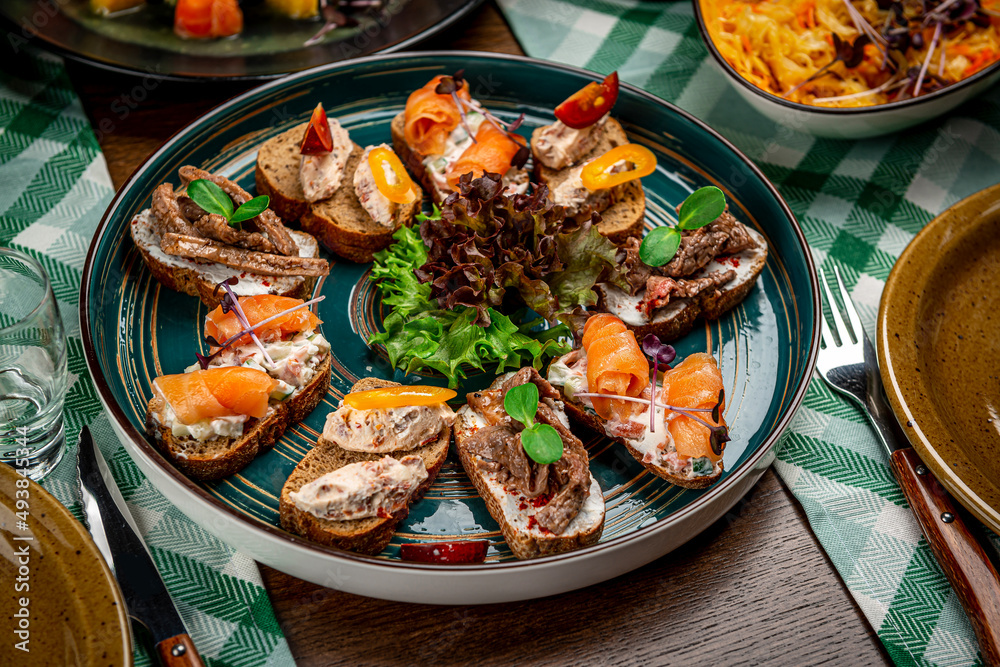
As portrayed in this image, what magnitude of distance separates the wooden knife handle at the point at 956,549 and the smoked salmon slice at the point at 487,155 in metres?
1.99

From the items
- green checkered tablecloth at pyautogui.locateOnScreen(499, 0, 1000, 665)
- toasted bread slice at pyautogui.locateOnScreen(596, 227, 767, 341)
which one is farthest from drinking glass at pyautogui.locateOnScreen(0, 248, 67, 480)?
green checkered tablecloth at pyautogui.locateOnScreen(499, 0, 1000, 665)

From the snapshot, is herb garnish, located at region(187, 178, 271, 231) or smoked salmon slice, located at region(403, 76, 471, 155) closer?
herb garnish, located at region(187, 178, 271, 231)

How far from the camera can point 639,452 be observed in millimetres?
2754

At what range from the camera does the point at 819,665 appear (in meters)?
2.53

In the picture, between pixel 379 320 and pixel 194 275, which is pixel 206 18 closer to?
pixel 194 275

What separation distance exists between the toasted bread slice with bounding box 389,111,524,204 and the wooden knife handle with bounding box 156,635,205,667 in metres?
2.04

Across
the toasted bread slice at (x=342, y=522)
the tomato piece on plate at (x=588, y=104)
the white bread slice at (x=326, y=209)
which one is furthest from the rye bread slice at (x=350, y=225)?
the toasted bread slice at (x=342, y=522)

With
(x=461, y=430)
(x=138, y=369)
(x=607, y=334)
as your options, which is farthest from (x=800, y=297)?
(x=138, y=369)

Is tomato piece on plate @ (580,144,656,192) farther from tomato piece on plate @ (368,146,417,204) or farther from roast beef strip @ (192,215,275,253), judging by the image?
roast beef strip @ (192,215,275,253)

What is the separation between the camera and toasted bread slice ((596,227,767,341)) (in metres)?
3.10

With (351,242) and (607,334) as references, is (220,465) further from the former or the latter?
(607,334)

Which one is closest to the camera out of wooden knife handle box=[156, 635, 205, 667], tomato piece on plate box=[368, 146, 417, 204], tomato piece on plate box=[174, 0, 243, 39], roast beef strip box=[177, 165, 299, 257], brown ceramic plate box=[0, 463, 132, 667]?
brown ceramic plate box=[0, 463, 132, 667]

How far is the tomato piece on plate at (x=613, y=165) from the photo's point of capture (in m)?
3.34

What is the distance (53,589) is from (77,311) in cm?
136
